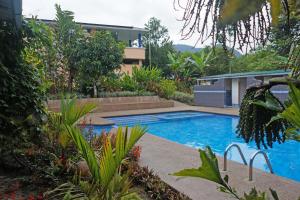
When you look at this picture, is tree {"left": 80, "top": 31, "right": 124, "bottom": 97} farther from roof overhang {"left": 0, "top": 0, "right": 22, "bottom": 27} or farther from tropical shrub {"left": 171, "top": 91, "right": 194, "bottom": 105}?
roof overhang {"left": 0, "top": 0, "right": 22, "bottom": 27}

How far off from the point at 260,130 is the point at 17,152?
404cm

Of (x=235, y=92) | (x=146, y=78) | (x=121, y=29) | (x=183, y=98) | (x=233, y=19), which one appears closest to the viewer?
(x=233, y=19)

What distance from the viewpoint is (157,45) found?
40.5 m

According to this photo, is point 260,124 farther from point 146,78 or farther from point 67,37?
point 146,78

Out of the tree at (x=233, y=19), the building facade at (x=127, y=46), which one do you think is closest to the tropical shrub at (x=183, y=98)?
the building facade at (x=127, y=46)

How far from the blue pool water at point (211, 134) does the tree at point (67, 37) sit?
498cm

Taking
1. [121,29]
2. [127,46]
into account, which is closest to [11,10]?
[127,46]

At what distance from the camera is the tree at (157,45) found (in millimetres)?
36281

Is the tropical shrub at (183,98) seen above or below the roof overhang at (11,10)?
below

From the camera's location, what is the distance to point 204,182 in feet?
17.6

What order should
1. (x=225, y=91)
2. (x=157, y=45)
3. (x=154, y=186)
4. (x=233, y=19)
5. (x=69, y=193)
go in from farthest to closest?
(x=157, y=45)
(x=225, y=91)
(x=154, y=186)
(x=69, y=193)
(x=233, y=19)

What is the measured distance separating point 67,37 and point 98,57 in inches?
103

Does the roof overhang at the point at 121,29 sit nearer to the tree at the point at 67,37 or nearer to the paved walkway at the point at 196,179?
the tree at the point at 67,37

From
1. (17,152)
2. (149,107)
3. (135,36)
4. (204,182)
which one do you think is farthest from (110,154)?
(135,36)
